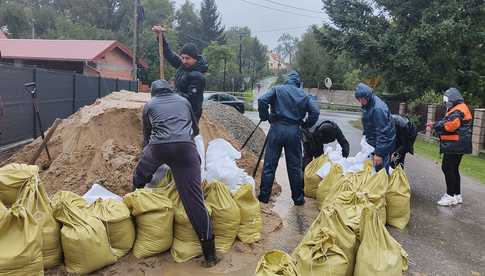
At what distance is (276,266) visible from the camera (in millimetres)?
2623

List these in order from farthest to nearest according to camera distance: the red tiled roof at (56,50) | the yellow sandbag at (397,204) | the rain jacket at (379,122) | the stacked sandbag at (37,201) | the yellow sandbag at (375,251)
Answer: the red tiled roof at (56,50) → the rain jacket at (379,122) → the yellow sandbag at (397,204) → the stacked sandbag at (37,201) → the yellow sandbag at (375,251)

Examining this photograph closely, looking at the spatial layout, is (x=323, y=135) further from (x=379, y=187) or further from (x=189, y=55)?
(x=189, y=55)

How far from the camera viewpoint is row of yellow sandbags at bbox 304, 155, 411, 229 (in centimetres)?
489

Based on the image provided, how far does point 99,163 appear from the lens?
5426mm

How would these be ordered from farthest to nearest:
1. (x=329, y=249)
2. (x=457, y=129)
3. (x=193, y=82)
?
1. (x=457, y=129)
2. (x=193, y=82)
3. (x=329, y=249)

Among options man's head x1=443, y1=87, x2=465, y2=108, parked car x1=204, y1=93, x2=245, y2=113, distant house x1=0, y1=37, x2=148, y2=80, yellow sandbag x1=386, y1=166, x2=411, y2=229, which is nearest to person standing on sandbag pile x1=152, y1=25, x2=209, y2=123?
yellow sandbag x1=386, y1=166, x2=411, y2=229

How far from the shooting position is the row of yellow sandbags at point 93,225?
2.93 meters

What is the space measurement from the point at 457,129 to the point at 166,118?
4.29 m

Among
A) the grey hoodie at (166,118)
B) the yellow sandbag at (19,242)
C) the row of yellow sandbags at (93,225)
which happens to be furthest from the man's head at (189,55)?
the yellow sandbag at (19,242)

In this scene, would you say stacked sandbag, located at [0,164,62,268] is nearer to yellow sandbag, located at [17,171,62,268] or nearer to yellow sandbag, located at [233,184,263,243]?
yellow sandbag, located at [17,171,62,268]

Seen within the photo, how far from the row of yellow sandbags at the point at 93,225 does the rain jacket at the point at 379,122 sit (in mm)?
2365

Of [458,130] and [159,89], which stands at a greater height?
[159,89]

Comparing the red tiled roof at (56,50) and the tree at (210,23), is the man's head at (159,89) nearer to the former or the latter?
the red tiled roof at (56,50)

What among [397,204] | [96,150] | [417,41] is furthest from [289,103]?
[417,41]
